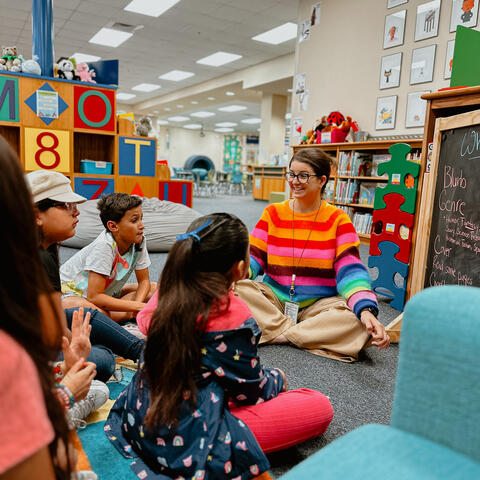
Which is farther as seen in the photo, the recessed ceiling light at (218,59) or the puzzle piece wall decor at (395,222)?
the recessed ceiling light at (218,59)

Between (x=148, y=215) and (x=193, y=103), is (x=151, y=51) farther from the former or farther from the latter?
(x=148, y=215)

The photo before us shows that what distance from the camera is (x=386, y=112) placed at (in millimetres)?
5129

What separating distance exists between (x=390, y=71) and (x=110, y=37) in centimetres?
528

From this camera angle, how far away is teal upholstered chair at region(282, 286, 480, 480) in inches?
26.1

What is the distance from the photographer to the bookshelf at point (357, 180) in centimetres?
526

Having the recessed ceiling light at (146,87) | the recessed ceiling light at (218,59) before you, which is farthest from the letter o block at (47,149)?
the recessed ceiling light at (146,87)

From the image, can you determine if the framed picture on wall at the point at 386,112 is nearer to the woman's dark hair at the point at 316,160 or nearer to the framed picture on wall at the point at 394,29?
the framed picture on wall at the point at 394,29

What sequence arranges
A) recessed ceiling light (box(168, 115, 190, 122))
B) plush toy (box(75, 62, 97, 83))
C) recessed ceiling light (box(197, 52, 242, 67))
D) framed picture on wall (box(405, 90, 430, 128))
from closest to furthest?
plush toy (box(75, 62, 97, 83))
framed picture on wall (box(405, 90, 430, 128))
recessed ceiling light (box(197, 52, 242, 67))
recessed ceiling light (box(168, 115, 190, 122))

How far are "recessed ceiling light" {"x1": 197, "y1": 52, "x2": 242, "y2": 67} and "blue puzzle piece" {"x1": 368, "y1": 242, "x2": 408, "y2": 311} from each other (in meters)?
6.94

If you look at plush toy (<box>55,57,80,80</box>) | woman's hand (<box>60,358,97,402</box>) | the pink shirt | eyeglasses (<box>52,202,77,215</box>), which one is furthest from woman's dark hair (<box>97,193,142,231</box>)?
plush toy (<box>55,57,80,80</box>)

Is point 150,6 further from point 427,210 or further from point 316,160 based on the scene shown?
point 427,210

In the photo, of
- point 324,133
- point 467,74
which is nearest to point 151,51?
point 324,133

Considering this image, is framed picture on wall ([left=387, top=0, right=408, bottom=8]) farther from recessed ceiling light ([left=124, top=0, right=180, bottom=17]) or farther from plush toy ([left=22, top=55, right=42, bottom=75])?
plush toy ([left=22, top=55, right=42, bottom=75])

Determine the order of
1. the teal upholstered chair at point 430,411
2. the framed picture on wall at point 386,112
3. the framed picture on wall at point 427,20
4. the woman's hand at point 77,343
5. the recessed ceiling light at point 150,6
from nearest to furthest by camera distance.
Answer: the teal upholstered chair at point 430,411
the woman's hand at point 77,343
the framed picture on wall at point 427,20
the framed picture on wall at point 386,112
the recessed ceiling light at point 150,6
